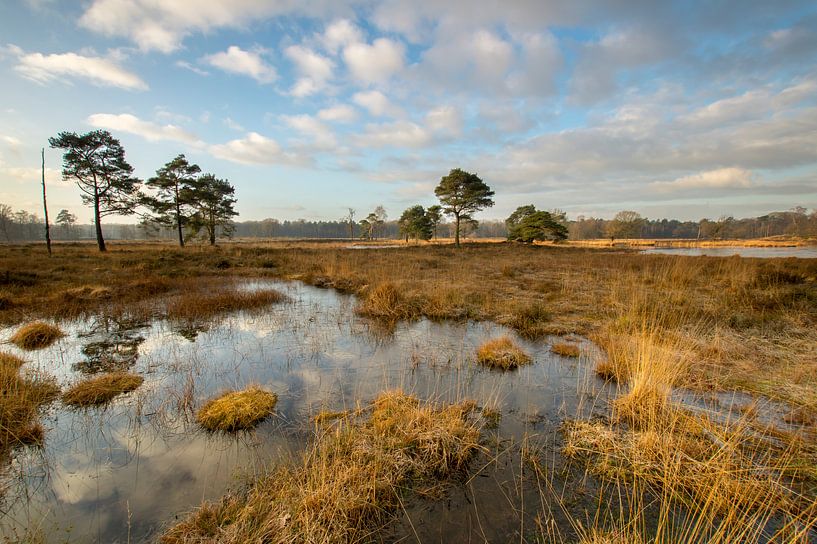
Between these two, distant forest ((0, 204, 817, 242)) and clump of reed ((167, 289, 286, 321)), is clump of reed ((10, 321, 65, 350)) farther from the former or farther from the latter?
distant forest ((0, 204, 817, 242))

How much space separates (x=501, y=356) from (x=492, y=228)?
561 feet

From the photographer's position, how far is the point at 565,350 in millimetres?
7109

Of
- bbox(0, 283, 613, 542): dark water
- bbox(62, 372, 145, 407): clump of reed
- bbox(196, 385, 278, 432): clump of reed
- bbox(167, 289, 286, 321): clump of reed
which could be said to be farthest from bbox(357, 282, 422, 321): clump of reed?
bbox(62, 372, 145, 407): clump of reed

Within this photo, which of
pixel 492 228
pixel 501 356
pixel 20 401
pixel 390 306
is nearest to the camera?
pixel 20 401

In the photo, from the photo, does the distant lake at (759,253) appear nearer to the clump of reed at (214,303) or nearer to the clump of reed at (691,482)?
the clump of reed at (691,482)

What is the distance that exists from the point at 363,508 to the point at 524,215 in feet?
202

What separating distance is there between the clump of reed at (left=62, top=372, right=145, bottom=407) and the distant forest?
67.6 m

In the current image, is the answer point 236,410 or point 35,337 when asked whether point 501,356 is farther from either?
point 35,337

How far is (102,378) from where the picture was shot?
5547 mm

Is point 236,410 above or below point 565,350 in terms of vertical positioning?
below

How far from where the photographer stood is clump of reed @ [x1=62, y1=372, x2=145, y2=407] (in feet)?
16.6

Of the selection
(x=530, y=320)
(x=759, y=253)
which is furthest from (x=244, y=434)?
(x=759, y=253)

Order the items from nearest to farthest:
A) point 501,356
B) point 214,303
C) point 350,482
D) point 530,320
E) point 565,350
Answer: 1. point 350,482
2. point 501,356
3. point 565,350
4. point 530,320
5. point 214,303

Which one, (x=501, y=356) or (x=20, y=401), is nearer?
(x=20, y=401)
